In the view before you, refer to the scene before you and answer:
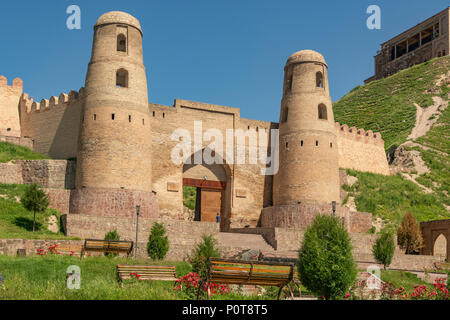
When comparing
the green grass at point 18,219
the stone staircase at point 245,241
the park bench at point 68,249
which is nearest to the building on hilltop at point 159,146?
the stone staircase at point 245,241

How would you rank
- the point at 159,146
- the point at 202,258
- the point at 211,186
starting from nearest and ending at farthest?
1. the point at 202,258
2. the point at 159,146
3. the point at 211,186

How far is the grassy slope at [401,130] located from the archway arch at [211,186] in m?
7.50

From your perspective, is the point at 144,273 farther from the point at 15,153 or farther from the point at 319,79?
the point at 319,79

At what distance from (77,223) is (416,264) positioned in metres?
13.4

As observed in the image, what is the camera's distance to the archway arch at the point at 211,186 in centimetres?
2625

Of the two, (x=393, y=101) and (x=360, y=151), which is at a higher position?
(x=393, y=101)

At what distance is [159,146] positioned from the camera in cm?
2480

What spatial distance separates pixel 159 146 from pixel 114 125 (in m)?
3.32

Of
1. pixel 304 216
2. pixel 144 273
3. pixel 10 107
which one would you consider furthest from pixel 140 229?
pixel 10 107

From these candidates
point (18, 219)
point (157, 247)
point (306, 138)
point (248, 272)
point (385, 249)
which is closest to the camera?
point (248, 272)

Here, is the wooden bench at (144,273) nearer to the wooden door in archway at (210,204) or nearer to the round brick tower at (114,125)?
the round brick tower at (114,125)

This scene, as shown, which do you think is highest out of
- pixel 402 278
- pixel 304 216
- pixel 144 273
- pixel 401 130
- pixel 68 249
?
pixel 401 130

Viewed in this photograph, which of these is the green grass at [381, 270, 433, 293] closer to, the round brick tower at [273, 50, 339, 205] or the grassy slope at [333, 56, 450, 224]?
the round brick tower at [273, 50, 339, 205]
